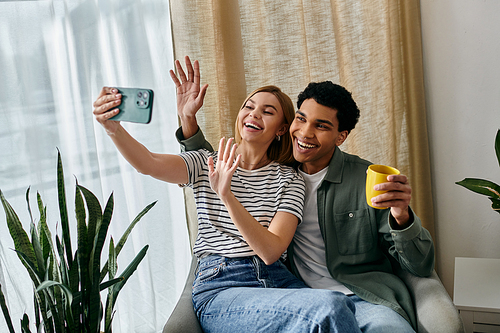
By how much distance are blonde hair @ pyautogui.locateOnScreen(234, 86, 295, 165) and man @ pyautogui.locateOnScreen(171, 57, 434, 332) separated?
0.06m

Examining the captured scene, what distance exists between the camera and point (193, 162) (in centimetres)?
145

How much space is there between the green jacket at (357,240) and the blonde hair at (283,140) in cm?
17

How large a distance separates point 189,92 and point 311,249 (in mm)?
747

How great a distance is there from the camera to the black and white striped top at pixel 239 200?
4.66 feet

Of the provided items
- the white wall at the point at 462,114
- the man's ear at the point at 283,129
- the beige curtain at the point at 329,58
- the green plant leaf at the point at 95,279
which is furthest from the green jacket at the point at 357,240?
the white wall at the point at 462,114

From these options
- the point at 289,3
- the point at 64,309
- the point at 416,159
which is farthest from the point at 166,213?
the point at 416,159

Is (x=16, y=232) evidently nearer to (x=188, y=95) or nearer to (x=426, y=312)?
(x=188, y=95)

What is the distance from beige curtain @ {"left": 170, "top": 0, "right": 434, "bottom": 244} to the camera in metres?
1.78

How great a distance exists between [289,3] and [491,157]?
125 cm

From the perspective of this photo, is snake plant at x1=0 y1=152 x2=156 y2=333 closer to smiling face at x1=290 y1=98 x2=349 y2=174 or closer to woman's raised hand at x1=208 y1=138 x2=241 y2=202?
woman's raised hand at x1=208 y1=138 x2=241 y2=202

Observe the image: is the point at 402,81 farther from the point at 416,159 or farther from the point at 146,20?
the point at 146,20

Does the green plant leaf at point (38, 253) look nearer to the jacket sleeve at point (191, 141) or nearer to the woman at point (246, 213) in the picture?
the woman at point (246, 213)

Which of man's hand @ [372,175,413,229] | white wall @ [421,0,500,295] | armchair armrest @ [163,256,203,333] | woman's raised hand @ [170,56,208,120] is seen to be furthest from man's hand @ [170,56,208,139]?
white wall @ [421,0,500,295]

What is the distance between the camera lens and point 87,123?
1.66 metres
